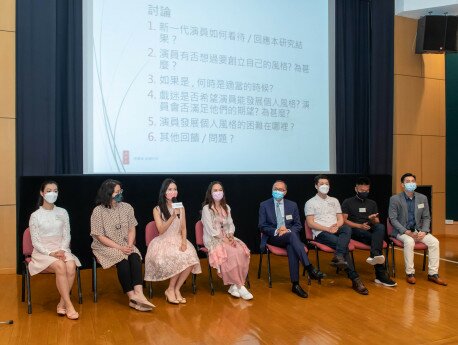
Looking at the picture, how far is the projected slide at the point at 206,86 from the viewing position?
16.9 ft

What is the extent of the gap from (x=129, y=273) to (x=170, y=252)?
1.31ft

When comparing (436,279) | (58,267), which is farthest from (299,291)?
(58,267)

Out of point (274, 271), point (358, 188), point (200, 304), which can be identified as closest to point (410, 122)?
point (358, 188)

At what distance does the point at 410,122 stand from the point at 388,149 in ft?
2.33

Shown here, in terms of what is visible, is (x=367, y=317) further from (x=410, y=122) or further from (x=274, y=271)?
(x=410, y=122)

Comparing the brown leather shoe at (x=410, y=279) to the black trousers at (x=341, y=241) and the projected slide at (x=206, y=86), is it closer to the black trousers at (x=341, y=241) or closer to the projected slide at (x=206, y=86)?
the black trousers at (x=341, y=241)

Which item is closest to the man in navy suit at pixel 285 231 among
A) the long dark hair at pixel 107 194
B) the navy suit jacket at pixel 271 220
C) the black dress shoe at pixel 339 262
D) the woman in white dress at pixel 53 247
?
the navy suit jacket at pixel 271 220

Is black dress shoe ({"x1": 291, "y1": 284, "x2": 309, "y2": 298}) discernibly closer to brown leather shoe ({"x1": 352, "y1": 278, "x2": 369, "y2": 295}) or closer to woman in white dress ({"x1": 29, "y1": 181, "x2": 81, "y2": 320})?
brown leather shoe ({"x1": 352, "y1": 278, "x2": 369, "y2": 295})

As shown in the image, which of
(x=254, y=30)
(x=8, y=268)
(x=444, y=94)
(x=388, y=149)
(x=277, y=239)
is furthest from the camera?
(x=444, y=94)

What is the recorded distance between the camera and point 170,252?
13.3 feet

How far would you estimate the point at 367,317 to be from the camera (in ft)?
11.7

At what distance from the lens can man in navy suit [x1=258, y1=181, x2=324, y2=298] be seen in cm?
428

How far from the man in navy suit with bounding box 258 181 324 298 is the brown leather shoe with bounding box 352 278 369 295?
12.5 inches

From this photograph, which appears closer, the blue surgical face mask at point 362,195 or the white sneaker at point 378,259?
the white sneaker at point 378,259
